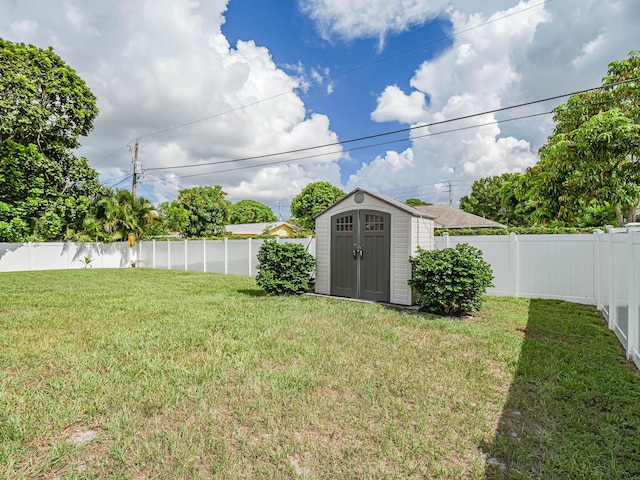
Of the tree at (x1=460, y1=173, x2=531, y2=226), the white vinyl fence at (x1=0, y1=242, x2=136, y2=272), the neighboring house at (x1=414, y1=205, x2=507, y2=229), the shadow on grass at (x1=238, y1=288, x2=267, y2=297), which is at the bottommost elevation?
the shadow on grass at (x1=238, y1=288, x2=267, y2=297)

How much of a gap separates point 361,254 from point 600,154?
20.9 feet

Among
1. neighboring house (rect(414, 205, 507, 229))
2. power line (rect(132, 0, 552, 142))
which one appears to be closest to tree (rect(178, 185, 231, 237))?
power line (rect(132, 0, 552, 142))

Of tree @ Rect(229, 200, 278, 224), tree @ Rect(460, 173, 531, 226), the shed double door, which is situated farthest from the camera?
tree @ Rect(229, 200, 278, 224)

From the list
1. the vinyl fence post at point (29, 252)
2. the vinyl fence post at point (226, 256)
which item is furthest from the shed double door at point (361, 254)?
the vinyl fence post at point (29, 252)

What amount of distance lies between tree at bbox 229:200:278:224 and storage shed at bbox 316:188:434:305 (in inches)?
1752

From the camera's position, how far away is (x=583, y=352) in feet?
13.1

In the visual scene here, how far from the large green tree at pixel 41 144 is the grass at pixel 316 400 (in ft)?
42.5

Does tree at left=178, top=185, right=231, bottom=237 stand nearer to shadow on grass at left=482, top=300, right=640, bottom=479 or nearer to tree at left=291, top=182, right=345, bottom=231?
tree at left=291, top=182, right=345, bottom=231

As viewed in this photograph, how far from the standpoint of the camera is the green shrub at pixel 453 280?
5.57m

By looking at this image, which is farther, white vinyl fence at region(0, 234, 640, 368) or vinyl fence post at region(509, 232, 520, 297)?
vinyl fence post at region(509, 232, 520, 297)

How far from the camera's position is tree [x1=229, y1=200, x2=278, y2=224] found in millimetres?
51250

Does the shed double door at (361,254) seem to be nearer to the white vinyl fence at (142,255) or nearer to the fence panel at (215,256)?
the white vinyl fence at (142,255)

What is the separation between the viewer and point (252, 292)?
8508 mm

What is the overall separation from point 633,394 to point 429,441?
2.13 metres
